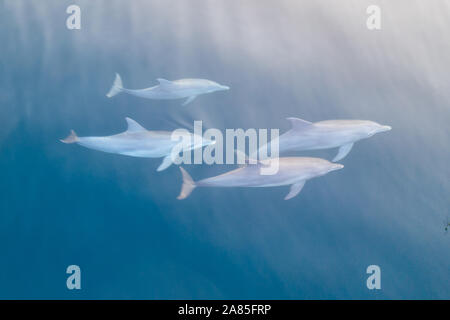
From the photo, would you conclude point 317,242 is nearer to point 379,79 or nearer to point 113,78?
point 379,79

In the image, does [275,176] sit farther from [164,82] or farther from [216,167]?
[164,82]

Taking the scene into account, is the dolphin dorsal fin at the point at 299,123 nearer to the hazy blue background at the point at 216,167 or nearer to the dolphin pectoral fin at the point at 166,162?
the hazy blue background at the point at 216,167

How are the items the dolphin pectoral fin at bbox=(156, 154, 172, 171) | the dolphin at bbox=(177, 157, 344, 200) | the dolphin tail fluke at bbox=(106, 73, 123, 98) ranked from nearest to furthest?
the dolphin at bbox=(177, 157, 344, 200) → the dolphin pectoral fin at bbox=(156, 154, 172, 171) → the dolphin tail fluke at bbox=(106, 73, 123, 98)

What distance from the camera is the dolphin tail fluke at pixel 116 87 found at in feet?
11.0

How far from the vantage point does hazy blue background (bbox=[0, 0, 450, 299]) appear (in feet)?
10.7

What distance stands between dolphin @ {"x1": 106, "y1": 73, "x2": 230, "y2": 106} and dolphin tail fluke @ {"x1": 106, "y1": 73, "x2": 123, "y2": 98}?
3cm

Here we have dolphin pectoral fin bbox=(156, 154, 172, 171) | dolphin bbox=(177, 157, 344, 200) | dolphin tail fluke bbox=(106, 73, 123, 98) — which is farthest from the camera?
dolphin tail fluke bbox=(106, 73, 123, 98)

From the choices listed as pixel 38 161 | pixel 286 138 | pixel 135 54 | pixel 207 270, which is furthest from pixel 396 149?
pixel 38 161

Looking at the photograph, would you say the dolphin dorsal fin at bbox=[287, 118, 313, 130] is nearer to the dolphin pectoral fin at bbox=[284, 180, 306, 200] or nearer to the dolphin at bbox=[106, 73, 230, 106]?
the dolphin pectoral fin at bbox=[284, 180, 306, 200]

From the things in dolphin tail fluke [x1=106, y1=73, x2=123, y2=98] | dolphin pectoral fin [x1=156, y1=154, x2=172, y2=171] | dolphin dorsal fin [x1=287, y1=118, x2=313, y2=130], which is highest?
dolphin tail fluke [x1=106, y1=73, x2=123, y2=98]

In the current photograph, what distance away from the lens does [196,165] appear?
326cm

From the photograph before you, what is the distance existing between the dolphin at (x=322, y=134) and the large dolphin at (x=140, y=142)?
67 cm

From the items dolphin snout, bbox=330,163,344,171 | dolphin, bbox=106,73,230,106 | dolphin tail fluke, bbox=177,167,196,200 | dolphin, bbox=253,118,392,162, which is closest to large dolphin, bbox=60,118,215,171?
dolphin tail fluke, bbox=177,167,196,200

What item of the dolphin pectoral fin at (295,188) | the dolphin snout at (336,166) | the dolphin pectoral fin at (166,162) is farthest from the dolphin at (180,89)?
the dolphin snout at (336,166)
